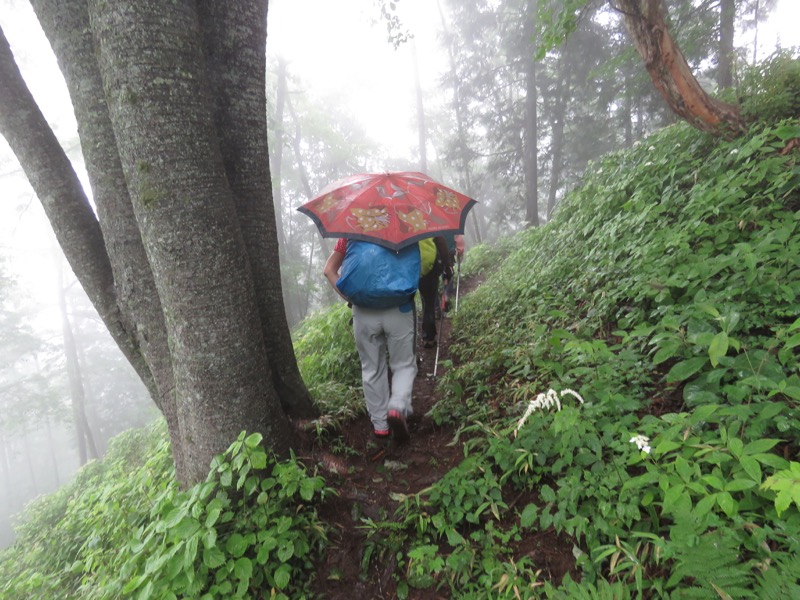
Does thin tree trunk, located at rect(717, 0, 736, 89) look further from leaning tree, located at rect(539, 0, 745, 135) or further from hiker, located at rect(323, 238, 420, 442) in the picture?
hiker, located at rect(323, 238, 420, 442)

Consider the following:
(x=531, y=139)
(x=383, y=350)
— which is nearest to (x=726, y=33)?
(x=531, y=139)

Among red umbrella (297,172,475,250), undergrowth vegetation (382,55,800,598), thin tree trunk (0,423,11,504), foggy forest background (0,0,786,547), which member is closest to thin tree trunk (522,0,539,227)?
foggy forest background (0,0,786,547)

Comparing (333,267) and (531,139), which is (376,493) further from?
(531,139)

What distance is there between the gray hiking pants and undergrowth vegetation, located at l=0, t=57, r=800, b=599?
0.36 metres

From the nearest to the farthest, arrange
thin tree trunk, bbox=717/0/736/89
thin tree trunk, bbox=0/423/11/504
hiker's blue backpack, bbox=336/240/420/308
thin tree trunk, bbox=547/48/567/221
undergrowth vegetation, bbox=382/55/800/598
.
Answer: undergrowth vegetation, bbox=382/55/800/598 → hiker's blue backpack, bbox=336/240/420/308 → thin tree trunk, bbox=717/0/736/89 → thin tree trunk, bbox=547/48/567/221 → thin tree trunk, bbox=0/423/11/504

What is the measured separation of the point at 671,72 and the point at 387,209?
343cm

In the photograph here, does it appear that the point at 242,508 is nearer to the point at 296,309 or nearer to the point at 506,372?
the point at 506,372

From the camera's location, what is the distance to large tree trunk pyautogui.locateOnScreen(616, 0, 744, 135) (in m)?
3.88

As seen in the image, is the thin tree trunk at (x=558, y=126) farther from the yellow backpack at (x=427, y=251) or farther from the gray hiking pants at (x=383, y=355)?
the gray hiking pants at (x=383, y=355)

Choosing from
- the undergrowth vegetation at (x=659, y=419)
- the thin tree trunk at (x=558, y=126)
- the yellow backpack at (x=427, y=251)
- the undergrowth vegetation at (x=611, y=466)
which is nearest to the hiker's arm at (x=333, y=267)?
the yellow backpack at (x=427, y=251)

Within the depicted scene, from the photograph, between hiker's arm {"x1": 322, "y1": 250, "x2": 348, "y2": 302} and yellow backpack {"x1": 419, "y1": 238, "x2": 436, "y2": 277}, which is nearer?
hiker's arm {"x1": 322, "y1": 250, "x2": 348, "y2": 302}

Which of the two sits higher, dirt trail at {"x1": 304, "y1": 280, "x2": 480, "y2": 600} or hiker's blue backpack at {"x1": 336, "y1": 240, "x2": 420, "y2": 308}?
hiker's blue backpack at {"x1": 336, "y1": 240, "x2": 420, "y2": 308}

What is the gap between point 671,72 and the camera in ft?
13.2

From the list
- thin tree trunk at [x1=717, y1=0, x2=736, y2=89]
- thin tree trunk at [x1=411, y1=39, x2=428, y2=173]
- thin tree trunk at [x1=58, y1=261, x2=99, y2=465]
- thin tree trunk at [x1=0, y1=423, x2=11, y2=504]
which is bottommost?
thin tree trunk at [x1=0, y1=423, x2=11, y2=504]
